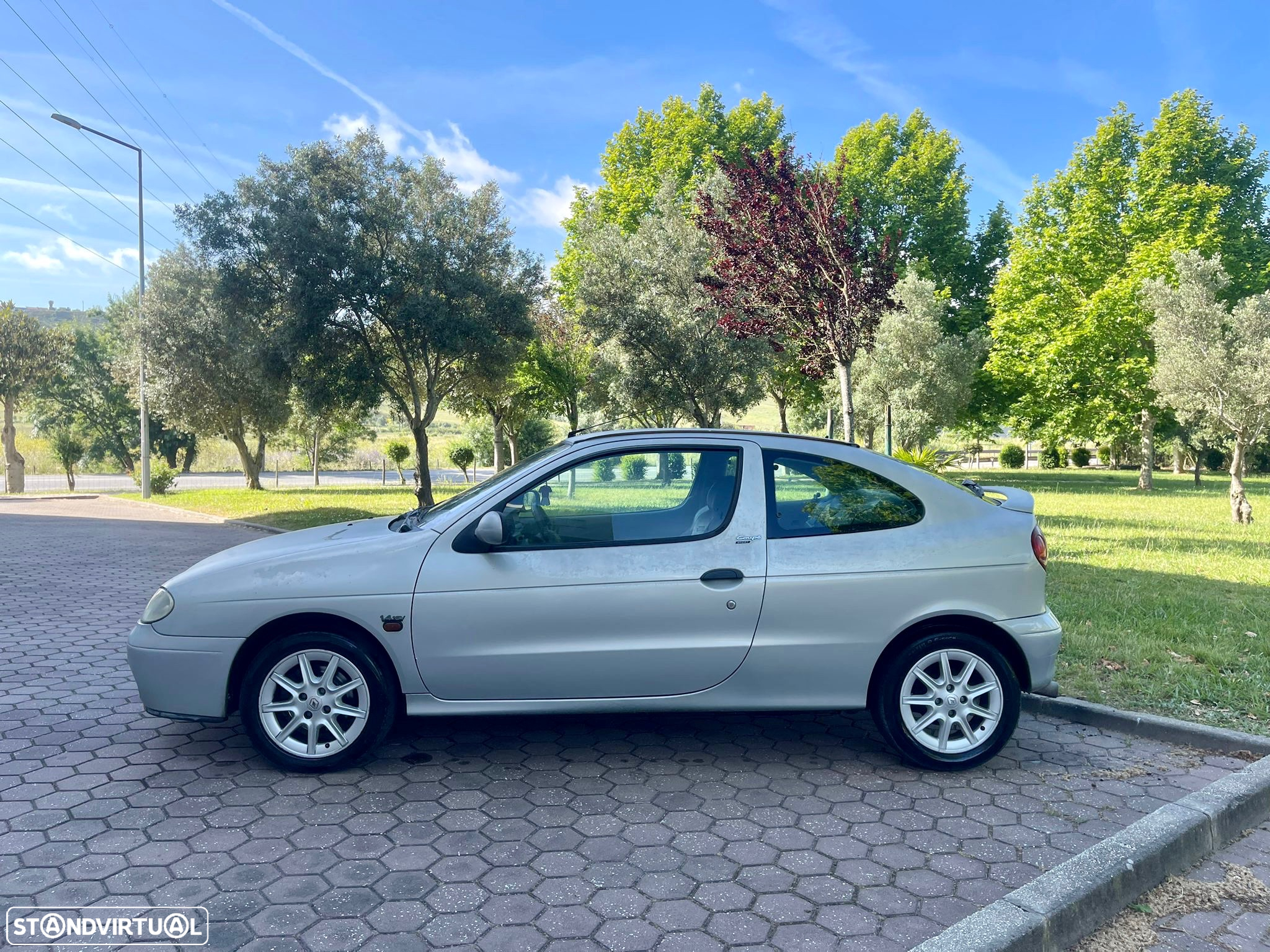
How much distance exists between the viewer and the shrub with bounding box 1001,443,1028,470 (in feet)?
190

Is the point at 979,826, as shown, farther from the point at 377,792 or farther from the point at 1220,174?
the point at 1220,174

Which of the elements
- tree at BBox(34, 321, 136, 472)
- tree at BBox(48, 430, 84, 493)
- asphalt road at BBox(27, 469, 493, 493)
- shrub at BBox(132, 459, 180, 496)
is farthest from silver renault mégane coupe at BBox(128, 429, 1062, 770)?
tree at BBox(34, 321, 136, 472)

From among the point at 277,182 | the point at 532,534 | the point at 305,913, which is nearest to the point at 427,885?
the point at 305,913

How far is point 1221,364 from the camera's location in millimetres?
17875

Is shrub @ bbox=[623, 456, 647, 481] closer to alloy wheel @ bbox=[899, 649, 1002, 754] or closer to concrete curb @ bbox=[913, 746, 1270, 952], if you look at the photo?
alloy wheel @ bbox=[899, 649, 1002, 754]

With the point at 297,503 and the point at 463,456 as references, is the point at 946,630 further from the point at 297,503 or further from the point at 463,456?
the point at 463,456

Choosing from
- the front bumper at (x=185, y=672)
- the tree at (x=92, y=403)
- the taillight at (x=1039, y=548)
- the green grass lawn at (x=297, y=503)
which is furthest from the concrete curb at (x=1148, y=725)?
the tree at (x=92, y=403)

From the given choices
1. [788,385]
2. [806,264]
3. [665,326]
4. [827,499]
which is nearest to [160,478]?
[665,326]

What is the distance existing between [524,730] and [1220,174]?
36071mm

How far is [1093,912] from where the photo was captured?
2.71 meters

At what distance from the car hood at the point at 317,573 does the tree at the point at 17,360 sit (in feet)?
111

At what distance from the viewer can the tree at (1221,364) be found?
17094 mm

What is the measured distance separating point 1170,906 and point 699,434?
2794 millimetres

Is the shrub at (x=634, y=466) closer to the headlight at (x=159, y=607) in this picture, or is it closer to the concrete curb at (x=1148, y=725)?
the headlight at (x=159, y=607)
